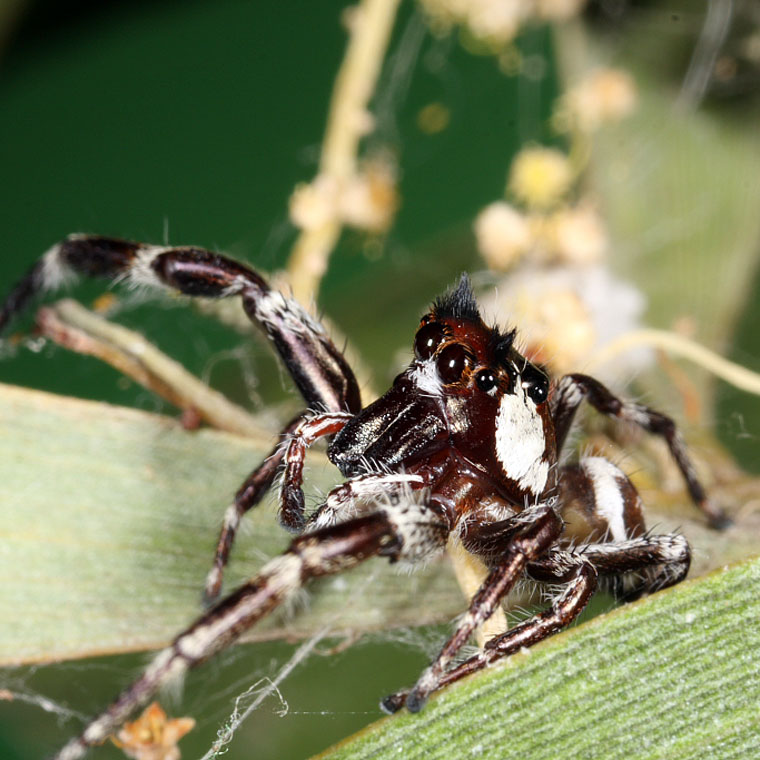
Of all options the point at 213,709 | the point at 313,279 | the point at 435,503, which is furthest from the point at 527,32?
the point at 213,709

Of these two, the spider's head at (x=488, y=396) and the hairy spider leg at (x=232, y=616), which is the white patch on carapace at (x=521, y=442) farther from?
the hairy spider leg at (x=232, y=616)

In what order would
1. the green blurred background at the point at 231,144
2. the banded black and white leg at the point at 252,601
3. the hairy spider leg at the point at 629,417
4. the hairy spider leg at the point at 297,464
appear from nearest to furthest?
the banded black and white leg at the point at 252,601 → the hairy spider leg at the point at 297,464 → the hairy spider leg at the point at 629,417 → the green blurred background at the point at 231,144

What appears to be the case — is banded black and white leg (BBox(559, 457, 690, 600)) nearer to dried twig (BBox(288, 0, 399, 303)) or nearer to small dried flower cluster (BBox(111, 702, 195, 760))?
small dried flower cluster (BBox(111, 702, 195, 760))

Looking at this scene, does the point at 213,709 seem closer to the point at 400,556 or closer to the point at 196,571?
the point at 196,571

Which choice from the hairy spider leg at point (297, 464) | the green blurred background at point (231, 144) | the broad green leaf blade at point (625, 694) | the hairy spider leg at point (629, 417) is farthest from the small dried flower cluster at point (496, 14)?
the broad green leaf blade at point (625, 694)

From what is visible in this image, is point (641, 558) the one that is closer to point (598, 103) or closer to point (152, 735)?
point (152, 735)

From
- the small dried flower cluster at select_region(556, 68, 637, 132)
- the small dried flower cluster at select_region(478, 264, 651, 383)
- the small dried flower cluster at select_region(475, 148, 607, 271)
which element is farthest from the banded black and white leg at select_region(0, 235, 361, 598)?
the small dried flower cluster at select_region(556, 68, 637, 132)
